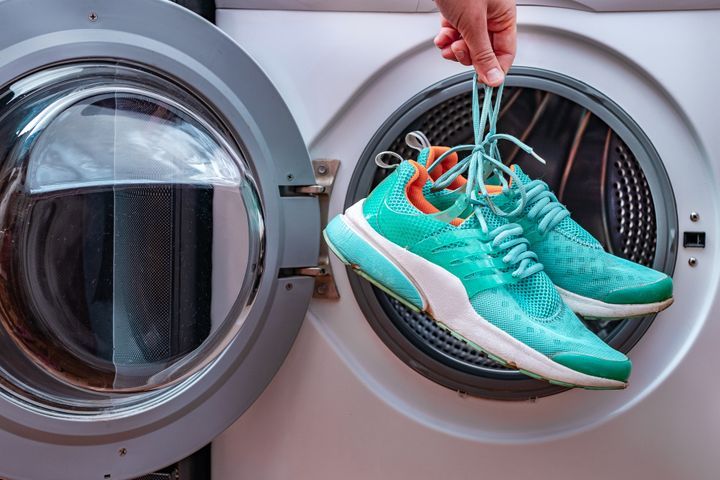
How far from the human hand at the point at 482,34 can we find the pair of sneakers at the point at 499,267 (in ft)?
0.10

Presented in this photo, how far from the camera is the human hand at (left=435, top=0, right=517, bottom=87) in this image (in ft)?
1.90

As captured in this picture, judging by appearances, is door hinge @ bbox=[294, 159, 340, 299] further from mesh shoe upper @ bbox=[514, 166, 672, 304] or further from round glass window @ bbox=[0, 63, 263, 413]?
mesh shoe upper @ bbox=[514, 166, 672, 304]

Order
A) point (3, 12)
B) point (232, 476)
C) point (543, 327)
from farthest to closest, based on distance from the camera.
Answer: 1. point (232, 476)
2. point (3, 12)
3. point (543, 327)

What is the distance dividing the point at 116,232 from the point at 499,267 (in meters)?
0.46

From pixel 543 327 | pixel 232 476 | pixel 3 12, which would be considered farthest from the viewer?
pixel 232 476

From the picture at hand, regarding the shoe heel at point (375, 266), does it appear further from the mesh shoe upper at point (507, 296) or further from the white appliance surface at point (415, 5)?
the white appliance surface at point (415, 5)

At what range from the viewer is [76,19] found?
0.71m

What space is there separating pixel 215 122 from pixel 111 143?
5.1 inches

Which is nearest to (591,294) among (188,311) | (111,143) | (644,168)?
(644,168)

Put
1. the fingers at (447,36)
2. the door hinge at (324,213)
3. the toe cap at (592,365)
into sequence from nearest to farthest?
the toe cap at (592,365)
the fingers at (447,36)
the door hinge at (324,213)

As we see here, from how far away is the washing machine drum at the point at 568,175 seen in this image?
74 cm

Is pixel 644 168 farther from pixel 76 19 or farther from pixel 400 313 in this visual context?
pixel 76 19

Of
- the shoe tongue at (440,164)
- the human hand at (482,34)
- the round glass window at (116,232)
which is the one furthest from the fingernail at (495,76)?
the round glass window at (116,232)

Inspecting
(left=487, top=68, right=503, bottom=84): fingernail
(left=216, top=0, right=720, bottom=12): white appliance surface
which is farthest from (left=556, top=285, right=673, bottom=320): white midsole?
(left=216, top=0, right=720, bottom=12): white appliance surface
